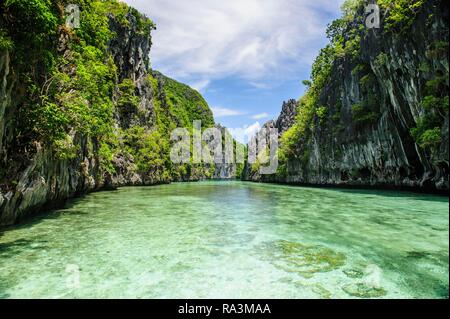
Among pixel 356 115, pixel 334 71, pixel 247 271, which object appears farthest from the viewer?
pixel 334 71

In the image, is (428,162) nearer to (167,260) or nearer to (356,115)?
(356,115)

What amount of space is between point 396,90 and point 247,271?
67.2 ft

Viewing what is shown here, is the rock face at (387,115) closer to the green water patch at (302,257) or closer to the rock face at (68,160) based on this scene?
the green water patch at (302,257)

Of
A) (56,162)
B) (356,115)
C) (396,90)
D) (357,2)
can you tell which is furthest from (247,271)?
(357,2)

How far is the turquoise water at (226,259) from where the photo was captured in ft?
14.5

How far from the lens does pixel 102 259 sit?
19.3 feet

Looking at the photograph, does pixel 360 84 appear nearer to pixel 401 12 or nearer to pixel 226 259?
pixel 401 12

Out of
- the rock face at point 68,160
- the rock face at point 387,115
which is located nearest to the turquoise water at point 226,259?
the rock face at point 68,160

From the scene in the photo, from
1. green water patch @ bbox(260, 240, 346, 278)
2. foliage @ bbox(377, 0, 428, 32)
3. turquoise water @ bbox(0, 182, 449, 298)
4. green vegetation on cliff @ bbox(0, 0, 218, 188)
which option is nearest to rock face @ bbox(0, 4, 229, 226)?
green vegetation on cliff @ bbox(0, 0, 218, 188)

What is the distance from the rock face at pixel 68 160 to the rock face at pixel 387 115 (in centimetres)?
1875

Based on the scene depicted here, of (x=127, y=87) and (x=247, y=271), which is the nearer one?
(x=247, y=271)

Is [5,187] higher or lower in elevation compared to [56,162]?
lower

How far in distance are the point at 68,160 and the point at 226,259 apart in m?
11.3

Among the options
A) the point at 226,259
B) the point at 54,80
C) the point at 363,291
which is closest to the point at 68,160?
the point at 54,80
